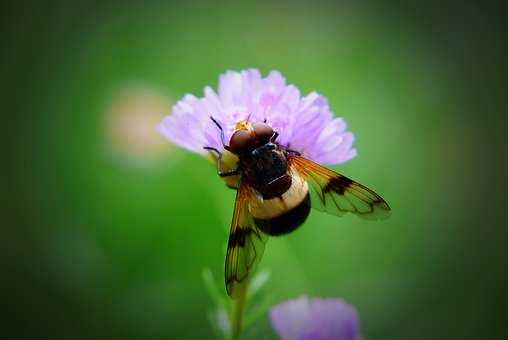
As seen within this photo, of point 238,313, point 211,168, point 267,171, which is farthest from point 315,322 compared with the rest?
point 211,168

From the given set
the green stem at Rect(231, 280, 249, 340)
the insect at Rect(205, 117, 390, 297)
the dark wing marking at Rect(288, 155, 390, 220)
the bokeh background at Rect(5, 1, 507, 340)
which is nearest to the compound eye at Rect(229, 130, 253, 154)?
the insect at Rect(205, 117, 390, 297)

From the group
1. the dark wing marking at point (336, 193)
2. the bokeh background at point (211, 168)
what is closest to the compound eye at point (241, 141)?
the dark wing marking at point (336, 193)

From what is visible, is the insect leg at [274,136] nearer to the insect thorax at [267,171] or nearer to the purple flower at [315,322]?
the insect thorax at [267,171]

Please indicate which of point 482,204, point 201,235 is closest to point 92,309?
point 201,235

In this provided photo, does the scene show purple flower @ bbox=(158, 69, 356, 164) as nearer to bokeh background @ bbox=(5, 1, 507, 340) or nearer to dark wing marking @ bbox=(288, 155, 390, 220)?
dark wing marking @ bbox=(288, 155, 390, 220)

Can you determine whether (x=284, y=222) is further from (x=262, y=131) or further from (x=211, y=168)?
(x=211, y=168)

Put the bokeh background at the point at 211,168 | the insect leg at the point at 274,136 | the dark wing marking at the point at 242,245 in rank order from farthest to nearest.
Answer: the bokeh background at the point at 211,168, the insect leg at the point at 274,136, the dark wing marking at the point at 242,245
